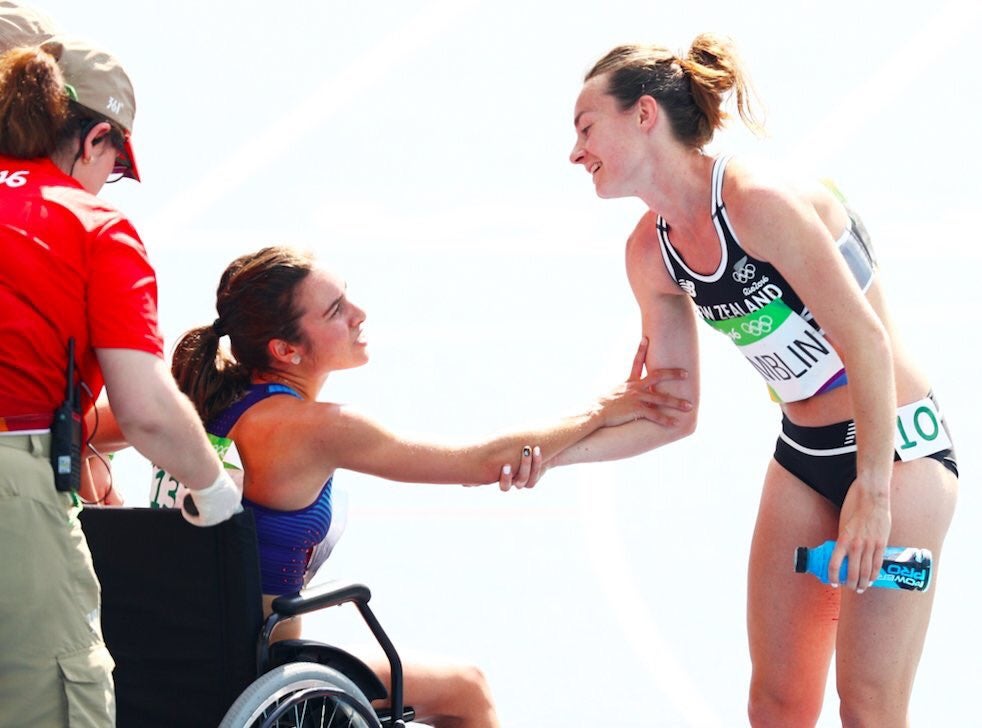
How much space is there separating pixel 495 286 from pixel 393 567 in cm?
253

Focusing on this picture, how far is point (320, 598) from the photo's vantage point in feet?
8.32

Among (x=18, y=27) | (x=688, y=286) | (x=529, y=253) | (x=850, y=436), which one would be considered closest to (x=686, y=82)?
(x=688, y=286)

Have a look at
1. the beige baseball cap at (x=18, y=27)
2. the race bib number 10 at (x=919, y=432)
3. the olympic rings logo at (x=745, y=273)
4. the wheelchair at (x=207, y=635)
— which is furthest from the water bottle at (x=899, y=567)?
the beige baseball cap at (x=18, y=27)

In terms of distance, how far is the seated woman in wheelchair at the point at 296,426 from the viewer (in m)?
2.70

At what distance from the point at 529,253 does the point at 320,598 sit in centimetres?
515

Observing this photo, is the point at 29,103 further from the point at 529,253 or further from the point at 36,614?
the point at 529,253

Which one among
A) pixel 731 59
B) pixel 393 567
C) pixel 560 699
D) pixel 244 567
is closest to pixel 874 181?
pixel 393 567

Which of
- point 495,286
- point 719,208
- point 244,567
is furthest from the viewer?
point 495,286

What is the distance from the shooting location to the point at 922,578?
261cm

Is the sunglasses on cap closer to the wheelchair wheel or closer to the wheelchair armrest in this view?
the wheelchair armrest

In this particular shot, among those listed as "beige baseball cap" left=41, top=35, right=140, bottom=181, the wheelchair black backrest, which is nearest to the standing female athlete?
"beige baseball cap" left=41, top=35, right=140, bottom=181

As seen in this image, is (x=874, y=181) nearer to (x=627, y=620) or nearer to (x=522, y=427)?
(x=627, y=620)

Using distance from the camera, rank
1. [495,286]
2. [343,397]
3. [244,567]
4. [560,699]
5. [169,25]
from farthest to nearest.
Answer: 1. [169,25]
2. [495,286]
3. [343,397]
4. [560,699]
5. [244,567]

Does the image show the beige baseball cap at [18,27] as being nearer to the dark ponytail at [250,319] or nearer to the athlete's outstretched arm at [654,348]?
the dark ponytail at [250,319]
